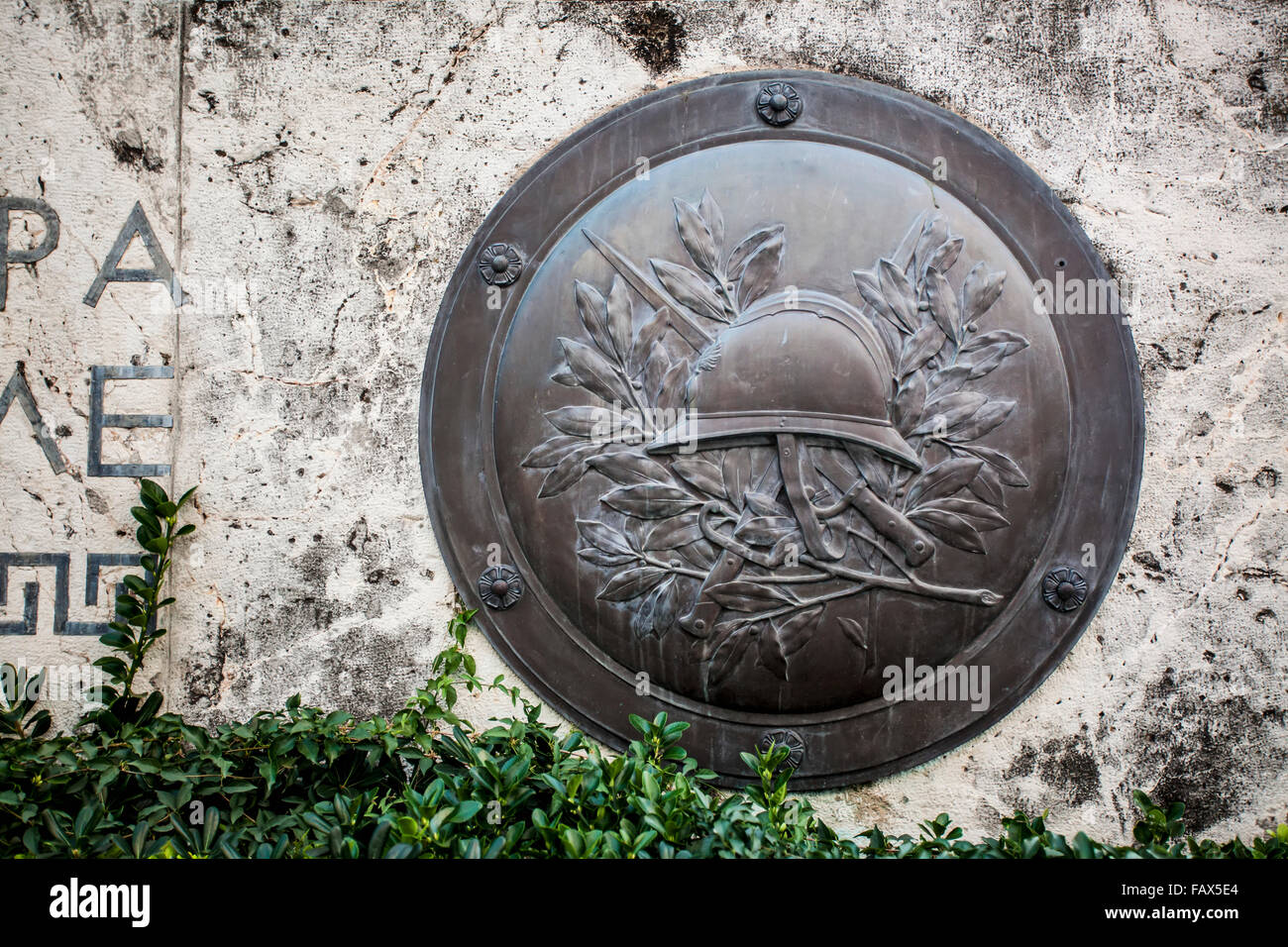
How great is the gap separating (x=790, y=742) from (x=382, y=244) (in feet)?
5.21

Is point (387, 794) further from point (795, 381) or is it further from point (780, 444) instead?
point (795, 381)

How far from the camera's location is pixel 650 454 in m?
2.12

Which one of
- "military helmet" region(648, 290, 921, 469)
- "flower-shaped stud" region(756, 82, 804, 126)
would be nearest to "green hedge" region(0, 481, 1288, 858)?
"military helmet" region(648, 290, 921, 469)

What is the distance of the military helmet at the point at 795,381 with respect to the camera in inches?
82.0

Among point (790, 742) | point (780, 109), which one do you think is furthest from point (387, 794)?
point (780, 109)

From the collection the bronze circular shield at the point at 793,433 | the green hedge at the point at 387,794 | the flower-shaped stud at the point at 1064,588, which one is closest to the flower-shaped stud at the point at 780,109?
the bronze circular shield at the point at 793,433

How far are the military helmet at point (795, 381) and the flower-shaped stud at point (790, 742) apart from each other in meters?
0.70

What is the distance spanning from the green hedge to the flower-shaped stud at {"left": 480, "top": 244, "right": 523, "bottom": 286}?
826 millimetres

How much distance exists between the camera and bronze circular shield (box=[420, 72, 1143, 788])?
210 centimetres

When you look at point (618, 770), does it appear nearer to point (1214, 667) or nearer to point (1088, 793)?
point (1088, 793)

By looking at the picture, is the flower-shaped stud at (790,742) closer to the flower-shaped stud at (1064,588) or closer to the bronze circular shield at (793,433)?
the bronze circular shield at (793,433)

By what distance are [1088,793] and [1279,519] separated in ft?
2.71

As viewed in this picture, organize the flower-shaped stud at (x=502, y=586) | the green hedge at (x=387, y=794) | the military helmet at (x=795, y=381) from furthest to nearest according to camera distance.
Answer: the flower-shaped stud at (x=502, y=586) < the military helmet at (x=795, y=381) < the green hedge at (x=387, y=794)

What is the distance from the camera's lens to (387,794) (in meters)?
1.92
